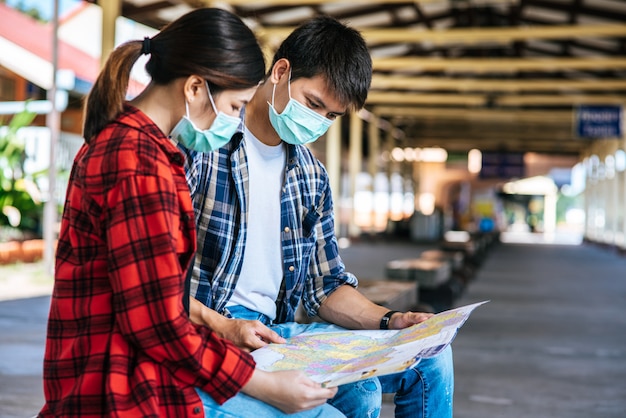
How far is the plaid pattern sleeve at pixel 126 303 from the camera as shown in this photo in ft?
4.30

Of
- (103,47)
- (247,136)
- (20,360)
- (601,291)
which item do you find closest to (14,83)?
(103,47)

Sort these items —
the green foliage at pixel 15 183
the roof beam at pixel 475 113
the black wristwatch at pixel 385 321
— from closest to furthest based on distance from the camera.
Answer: the black wristwatch at pixel 385 321, the green foliage at pixel 15 183, the roof beam at pixel 475 113

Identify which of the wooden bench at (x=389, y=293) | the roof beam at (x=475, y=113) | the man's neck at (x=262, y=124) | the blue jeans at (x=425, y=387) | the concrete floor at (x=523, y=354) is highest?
the roof beam at (x=475, y=113)

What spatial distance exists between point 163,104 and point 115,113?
0.11m

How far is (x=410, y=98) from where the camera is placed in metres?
19.9

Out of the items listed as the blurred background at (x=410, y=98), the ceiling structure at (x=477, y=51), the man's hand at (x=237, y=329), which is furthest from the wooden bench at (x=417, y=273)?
the man's hand at (x=237, y=329)

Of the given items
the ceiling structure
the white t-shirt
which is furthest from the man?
the ceiling structure

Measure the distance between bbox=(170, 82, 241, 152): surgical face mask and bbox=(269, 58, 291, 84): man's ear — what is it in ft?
1.58

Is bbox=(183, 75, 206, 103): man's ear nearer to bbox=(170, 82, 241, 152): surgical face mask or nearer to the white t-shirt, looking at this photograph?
bbox=(170, 82, 241, 152): surgical face mask

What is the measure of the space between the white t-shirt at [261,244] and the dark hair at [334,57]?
24cm

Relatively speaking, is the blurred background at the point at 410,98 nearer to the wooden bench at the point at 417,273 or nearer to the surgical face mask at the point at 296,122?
the wooden bench at the point at 417,273

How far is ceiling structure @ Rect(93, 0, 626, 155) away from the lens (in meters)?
12.7

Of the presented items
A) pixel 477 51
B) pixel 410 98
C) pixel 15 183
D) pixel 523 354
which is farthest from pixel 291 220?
pixel 410 98

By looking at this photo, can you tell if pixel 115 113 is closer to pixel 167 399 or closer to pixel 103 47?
pixel 167 399
